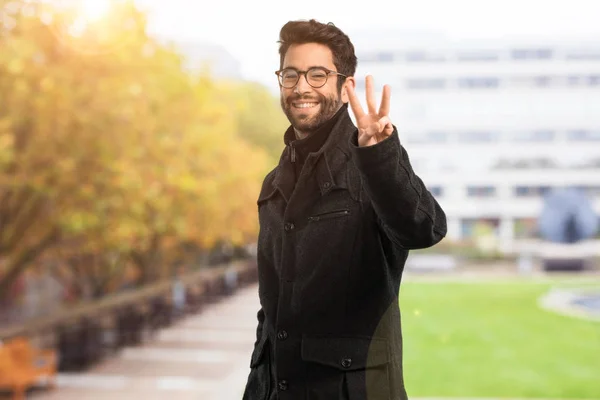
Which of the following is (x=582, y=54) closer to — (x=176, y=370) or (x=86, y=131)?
(x=176, y=370)

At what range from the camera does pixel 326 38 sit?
177 cm

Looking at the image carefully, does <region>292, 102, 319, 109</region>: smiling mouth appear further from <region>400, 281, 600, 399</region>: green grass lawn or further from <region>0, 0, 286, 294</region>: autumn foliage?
<region>0, 0, 286, 294</region>: autumn foliage

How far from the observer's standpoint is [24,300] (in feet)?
64.4

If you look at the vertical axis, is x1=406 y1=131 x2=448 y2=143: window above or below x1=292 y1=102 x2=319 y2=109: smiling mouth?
above

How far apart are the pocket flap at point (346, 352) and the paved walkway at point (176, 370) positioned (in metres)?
6.72

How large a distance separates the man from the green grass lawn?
14.0 ft

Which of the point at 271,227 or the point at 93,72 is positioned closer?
the point at 271,227

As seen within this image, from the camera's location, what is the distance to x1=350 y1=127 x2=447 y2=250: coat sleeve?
4.89 feet

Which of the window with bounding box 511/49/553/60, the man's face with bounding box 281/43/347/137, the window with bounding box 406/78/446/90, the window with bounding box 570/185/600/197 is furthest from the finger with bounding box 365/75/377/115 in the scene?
the window with bounding box 570/185/600/197

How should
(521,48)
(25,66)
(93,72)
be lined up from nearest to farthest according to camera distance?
(25,66) → (93,72) → (521,48)

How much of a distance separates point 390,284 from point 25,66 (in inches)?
261

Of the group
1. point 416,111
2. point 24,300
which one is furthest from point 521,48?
point 24,300

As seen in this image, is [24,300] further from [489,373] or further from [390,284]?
[390,284]

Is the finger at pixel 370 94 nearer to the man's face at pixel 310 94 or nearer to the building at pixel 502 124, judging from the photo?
the man's face at pixel 310 94
